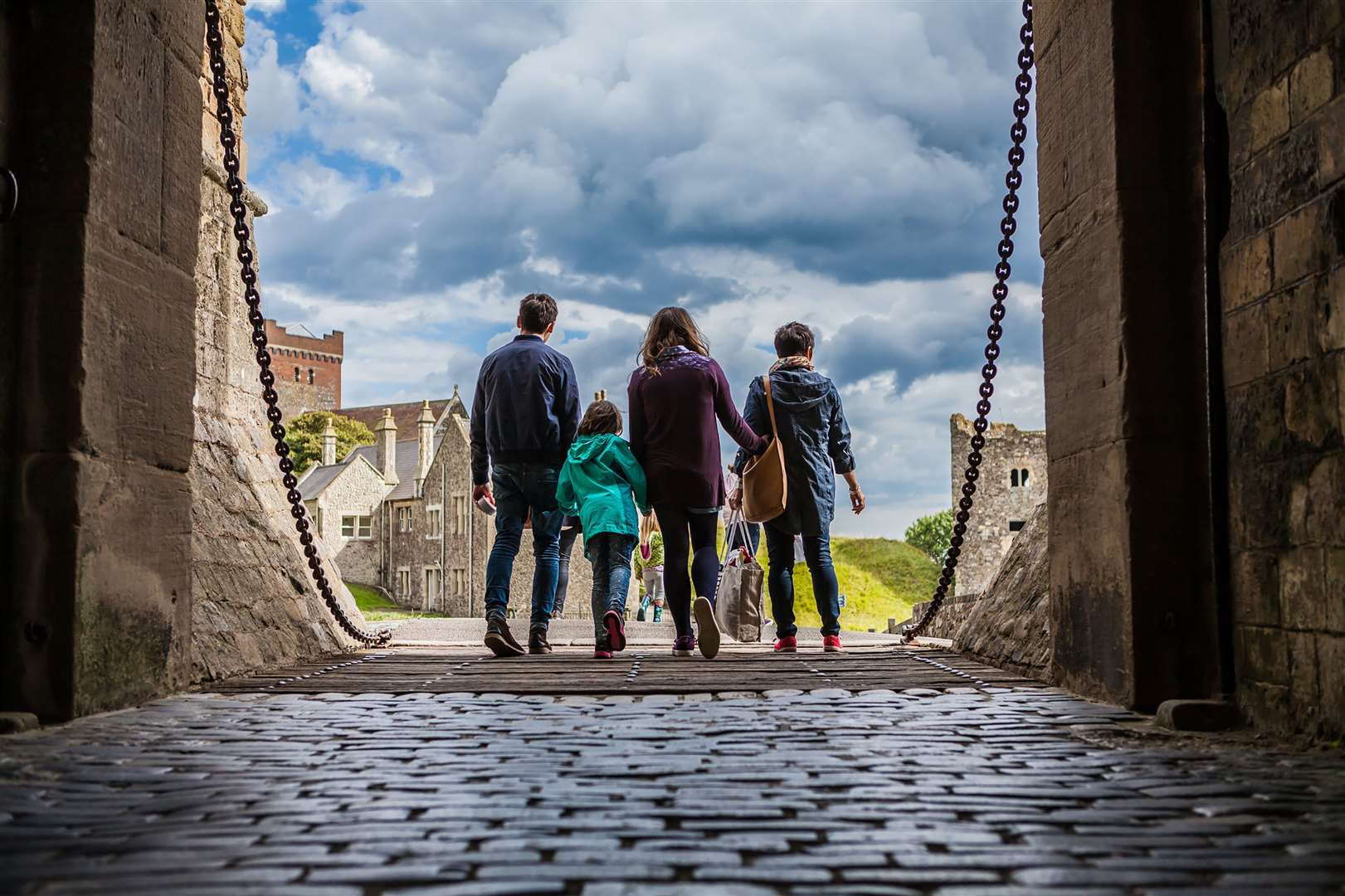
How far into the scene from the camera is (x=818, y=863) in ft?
8.43

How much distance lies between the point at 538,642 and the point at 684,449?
158 centimetres

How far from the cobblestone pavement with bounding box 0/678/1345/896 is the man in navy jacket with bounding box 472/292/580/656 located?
290 centimetres

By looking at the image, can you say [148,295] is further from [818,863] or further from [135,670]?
[818,863]

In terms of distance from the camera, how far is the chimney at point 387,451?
68.3 metres

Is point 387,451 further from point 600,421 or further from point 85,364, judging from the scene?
point 85,364

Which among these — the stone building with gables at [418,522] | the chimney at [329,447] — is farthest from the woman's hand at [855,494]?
the chimney at [329,447]

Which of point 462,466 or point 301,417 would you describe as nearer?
point 462,466

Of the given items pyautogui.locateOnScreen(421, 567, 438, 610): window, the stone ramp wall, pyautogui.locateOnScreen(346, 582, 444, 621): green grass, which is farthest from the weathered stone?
pyautogui.locateOnScreen(421, 567, 438, 610): window

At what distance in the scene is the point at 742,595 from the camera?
363 inches

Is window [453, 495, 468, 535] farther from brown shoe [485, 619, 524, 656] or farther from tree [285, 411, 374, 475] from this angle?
brown shoe [485, 619, 524, 656]

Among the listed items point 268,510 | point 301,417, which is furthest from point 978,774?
point 301,417

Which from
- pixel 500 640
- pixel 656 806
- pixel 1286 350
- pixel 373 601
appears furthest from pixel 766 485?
pixel 373 601

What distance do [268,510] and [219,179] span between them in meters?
3.58

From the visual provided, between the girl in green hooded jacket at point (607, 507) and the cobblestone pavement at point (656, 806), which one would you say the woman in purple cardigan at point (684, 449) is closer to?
the girl in green hooded jacket at point (607, 507)
